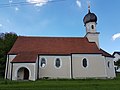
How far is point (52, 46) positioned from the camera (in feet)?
99.9

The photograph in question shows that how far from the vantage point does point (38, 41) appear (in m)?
31.6

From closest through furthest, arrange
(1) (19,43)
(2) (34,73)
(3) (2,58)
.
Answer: (2) (34,73), (1) (19,43), (3) (2,58)

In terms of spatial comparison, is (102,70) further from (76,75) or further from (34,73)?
(34,73)

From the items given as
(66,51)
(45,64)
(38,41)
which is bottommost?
(45,64)

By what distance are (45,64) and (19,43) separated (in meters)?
6.01

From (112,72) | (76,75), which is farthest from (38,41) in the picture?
(112,72)

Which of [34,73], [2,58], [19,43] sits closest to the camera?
[34,73]

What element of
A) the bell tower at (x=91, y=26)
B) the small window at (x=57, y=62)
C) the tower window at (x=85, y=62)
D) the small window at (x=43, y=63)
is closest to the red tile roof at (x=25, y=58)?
the small window at (x=43, y=63)

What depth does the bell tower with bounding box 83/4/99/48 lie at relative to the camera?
3261 centimetres

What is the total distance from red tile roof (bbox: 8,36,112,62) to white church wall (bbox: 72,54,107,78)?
82cm

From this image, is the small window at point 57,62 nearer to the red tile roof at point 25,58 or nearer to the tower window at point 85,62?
the red tile roof at point 25,58

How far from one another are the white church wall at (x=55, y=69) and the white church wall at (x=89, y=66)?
97cm

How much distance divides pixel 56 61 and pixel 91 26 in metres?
9.97

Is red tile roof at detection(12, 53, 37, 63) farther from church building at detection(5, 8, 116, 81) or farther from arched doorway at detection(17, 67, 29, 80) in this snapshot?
arched doorway at detection(17, 67, 29, 80)
